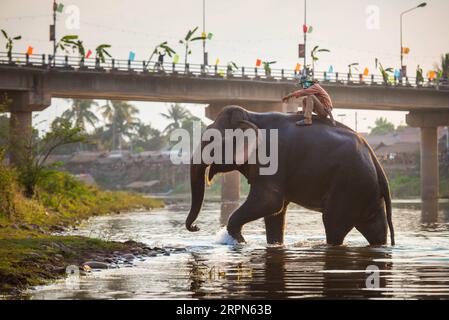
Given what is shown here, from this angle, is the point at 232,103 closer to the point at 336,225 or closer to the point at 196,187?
the point at 196,187

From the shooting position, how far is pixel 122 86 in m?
63.3

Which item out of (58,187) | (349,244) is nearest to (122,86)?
(58,187)

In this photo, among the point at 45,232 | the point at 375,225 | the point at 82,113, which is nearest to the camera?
the point at 375,225

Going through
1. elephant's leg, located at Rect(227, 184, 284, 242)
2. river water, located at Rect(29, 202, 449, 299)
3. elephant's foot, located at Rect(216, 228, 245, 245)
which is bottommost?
river water, located at Rect(29, 202, 449, 299)

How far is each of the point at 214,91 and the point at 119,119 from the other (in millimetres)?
87300

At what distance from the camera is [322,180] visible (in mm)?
19766

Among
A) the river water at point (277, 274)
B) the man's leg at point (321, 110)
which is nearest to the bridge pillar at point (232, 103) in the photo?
the river water at point (277, 274)

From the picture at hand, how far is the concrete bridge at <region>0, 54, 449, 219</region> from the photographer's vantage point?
58.6 m

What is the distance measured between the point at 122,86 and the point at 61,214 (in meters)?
26.5

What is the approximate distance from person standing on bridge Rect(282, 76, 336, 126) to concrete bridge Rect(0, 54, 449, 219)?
31.3m

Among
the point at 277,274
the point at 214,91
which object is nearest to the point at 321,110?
the point at 277,274

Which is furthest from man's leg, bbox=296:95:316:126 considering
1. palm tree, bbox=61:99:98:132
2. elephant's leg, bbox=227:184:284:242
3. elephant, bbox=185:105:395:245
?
palm tree, bbox=61:99:98:132

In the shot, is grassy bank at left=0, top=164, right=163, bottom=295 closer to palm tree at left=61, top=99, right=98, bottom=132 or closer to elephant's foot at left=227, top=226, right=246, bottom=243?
elephant's foot at left=227, top=226, right=246, bottom=243

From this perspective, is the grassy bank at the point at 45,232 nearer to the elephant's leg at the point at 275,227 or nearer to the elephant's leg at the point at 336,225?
the elephant's leg at the point at 275,227
